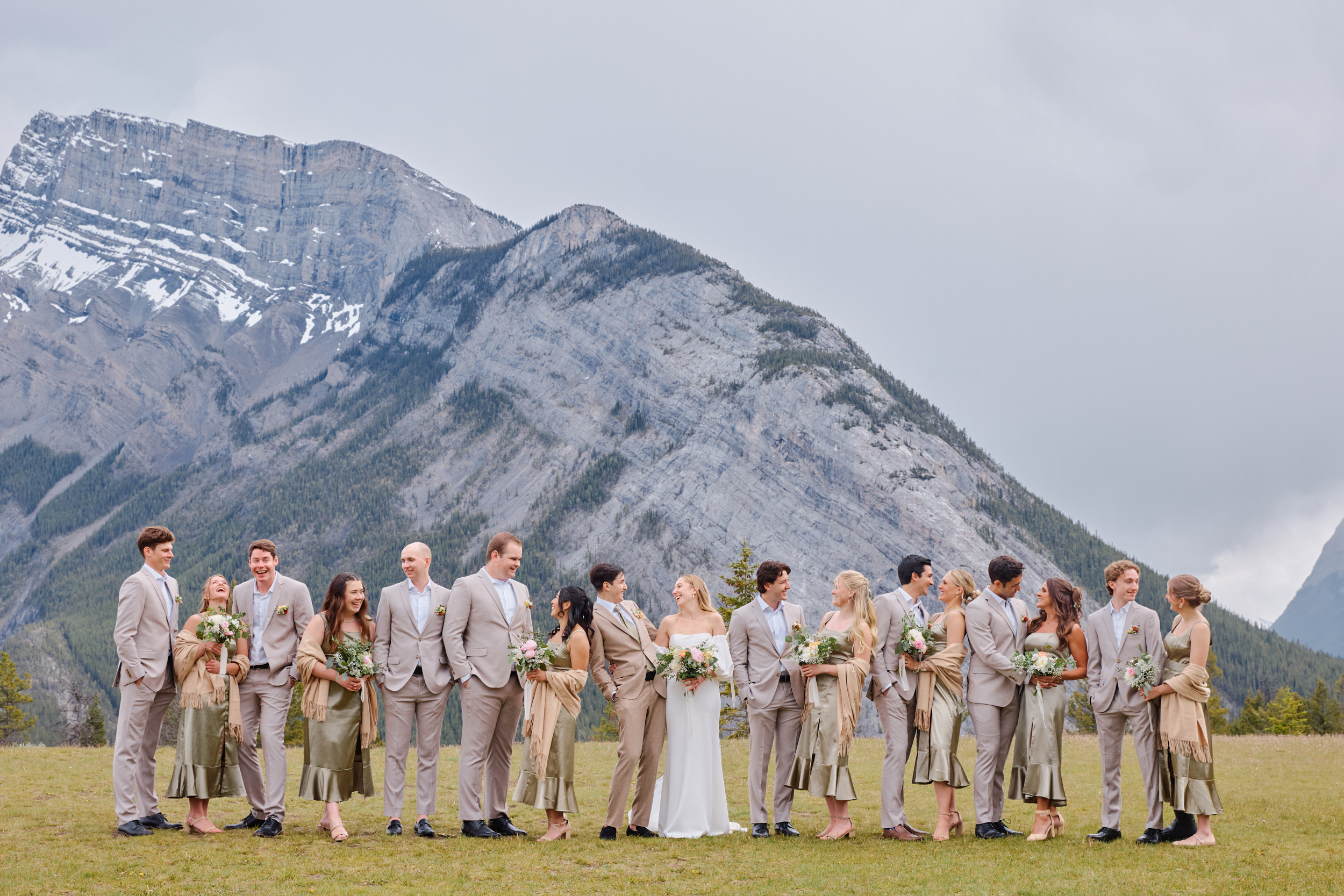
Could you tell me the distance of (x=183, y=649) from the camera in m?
10.9

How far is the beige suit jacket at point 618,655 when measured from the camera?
447 inches

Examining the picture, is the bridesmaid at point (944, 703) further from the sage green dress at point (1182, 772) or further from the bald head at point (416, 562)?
the bald head at point (416, 562)

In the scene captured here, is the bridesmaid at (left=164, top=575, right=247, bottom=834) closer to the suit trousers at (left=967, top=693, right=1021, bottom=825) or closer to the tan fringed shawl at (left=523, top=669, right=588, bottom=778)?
the tan fringed shawl at (left=523, top=669, right=588, bottom=778)

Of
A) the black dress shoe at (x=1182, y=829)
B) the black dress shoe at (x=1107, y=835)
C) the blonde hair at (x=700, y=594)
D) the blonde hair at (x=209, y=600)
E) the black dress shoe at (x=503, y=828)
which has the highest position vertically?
the blonde hair at (x=700, y=594)

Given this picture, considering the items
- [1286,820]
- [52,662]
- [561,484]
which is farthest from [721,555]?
[1286,820]

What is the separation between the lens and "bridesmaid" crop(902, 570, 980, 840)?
11.1 metres

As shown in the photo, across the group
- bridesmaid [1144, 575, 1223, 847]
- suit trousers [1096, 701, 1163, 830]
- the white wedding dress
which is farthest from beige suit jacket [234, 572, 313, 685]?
bridesmaid [1144, 575, 1223, 847]

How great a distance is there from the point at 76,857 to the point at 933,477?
143242 millimetres

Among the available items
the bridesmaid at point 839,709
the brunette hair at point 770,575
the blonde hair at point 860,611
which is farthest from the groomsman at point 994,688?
the brunette hair at point 770,575

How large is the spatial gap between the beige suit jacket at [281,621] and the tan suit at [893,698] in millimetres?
6111

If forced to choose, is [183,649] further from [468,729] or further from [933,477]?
[933,477]

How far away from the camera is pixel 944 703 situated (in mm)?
11391

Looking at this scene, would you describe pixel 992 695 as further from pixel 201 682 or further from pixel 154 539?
pixel 154 539

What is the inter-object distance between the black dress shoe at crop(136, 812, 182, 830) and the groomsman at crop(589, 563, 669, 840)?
458 centimetres
